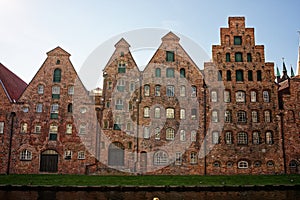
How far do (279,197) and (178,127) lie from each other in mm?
15796

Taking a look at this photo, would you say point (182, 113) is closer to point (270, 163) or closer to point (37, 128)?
point (270, 163)

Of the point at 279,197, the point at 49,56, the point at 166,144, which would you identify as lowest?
the point at 279,197

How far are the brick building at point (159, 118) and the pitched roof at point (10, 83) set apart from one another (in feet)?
1.98

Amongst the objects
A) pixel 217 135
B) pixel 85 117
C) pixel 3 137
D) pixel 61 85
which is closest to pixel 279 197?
pixel 217 135

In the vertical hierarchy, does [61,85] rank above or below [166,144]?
above

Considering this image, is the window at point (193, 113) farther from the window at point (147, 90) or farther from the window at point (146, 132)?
the window at point (147, 90)

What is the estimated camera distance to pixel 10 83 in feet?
130

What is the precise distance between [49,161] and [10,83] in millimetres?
11000

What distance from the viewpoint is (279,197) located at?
21.9 meters

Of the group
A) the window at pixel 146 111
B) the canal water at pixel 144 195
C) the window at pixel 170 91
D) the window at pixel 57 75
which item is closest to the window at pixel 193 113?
the window at pixel 170 91

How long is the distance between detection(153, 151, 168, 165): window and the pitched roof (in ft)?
53.9

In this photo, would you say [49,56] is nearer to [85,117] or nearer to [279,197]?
[85,117]

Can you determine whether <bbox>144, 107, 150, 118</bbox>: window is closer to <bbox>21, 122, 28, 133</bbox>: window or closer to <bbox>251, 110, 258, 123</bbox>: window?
<bbox>251, 110, 258, 123</bbox>: window

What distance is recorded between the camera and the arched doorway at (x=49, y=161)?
3472cm
